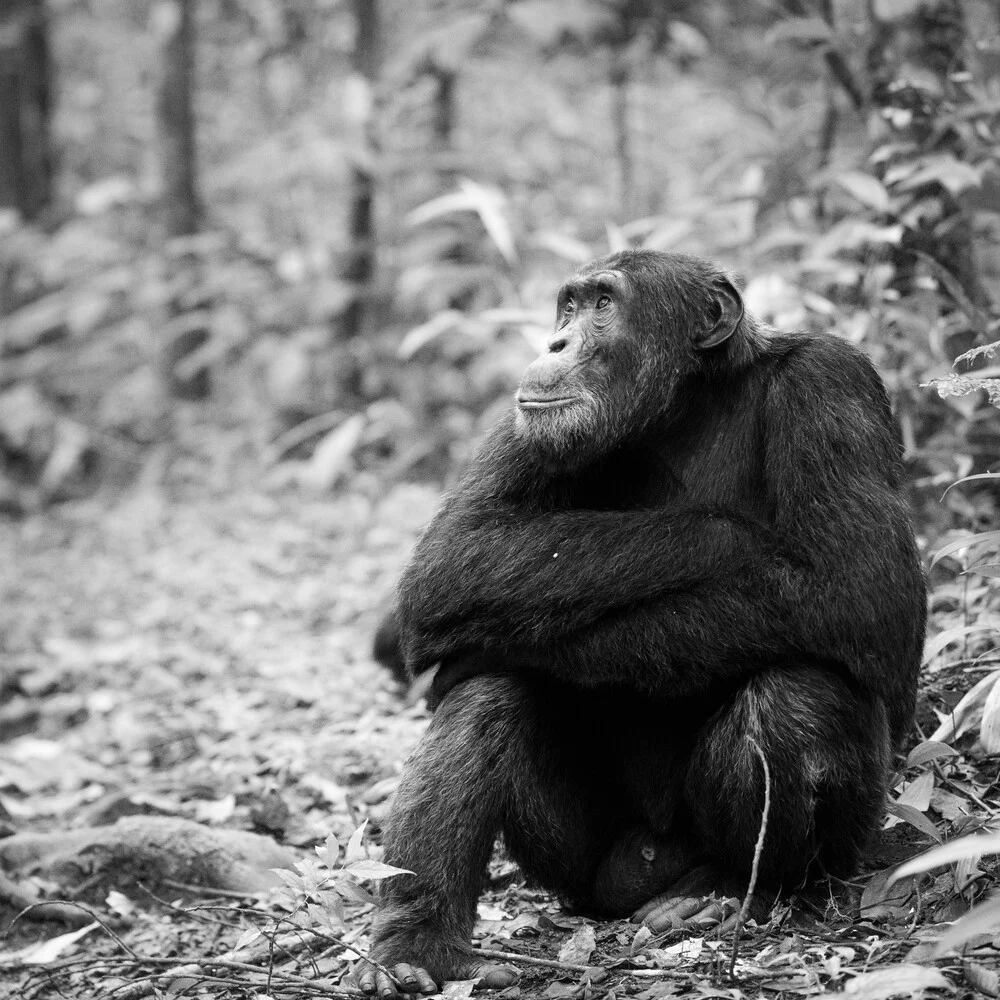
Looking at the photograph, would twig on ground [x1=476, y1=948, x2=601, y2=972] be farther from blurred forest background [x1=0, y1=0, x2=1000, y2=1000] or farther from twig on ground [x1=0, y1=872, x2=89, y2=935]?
twig on ground [x1=0, y1=872, x2=89, y2=935]

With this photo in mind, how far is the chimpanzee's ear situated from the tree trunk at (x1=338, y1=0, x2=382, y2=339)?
7.11 m

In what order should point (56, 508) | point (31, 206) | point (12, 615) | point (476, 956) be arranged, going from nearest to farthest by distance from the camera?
point (476, 956) < point (12, 615) < point (56, 508) < point (31, 206)

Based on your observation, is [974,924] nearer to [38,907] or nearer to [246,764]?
[38,907]

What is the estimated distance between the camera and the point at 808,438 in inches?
148

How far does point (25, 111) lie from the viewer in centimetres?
1581

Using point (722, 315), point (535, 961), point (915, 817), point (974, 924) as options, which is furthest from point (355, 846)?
point (722, 315)

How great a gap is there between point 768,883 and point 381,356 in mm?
7887

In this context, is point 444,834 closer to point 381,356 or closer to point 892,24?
point 892,24

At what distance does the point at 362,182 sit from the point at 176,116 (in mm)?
3293

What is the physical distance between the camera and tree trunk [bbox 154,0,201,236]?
42.3 ft

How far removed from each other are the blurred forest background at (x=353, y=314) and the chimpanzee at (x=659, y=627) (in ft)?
1.01

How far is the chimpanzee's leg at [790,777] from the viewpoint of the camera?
3484mm

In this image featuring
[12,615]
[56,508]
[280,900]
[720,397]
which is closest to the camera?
[280,900]

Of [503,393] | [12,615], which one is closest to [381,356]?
[503,393]
